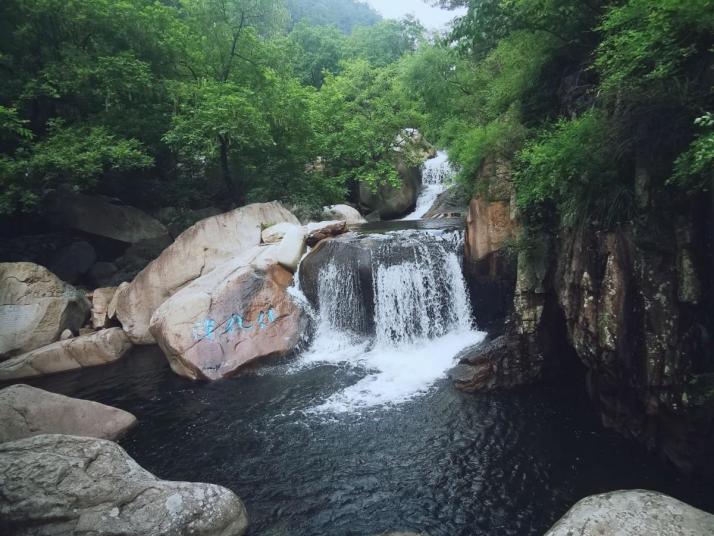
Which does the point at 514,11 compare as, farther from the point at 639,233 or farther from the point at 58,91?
the point at 58,91

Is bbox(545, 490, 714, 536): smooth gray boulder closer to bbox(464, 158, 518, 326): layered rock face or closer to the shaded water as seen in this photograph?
the shaded water

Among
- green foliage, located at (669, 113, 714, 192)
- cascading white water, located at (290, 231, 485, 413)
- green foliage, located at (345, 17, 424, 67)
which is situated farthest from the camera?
green foliage, located at (345, 17, 424, 67)

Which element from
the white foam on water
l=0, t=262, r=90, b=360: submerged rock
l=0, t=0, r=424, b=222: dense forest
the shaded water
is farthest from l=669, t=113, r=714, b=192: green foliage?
l=0, t=262, r=90, b=360: submerged rock

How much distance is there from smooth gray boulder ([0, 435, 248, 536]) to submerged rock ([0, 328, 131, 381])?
7.07 metres

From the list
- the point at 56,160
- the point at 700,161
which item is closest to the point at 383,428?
the point at 700,161

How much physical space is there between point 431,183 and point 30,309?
61.2 feet

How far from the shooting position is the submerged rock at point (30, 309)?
11.4 meters

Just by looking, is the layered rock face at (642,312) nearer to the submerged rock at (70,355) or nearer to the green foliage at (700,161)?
the green foliage at (700,161)

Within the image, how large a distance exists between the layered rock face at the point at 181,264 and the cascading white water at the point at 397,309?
361cm

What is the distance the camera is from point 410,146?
65.9 ft

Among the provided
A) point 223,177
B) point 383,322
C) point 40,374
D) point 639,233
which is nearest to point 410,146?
point 223,177

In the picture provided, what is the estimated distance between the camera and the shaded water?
17.4 ft

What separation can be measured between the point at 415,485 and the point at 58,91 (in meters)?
15.3

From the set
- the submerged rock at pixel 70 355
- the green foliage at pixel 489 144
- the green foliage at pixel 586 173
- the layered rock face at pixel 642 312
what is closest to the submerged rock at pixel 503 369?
the layered rock face at pixel 642 312
